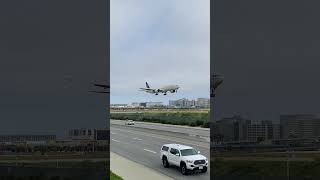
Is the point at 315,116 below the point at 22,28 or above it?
below

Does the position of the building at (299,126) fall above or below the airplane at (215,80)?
below

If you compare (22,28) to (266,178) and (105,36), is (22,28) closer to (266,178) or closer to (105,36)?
(105,36)

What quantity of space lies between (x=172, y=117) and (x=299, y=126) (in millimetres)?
26850

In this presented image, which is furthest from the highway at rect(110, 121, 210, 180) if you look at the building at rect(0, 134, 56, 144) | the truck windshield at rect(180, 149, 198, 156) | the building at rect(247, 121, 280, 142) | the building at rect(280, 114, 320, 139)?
the building at rect(0, 134, 56, 144)

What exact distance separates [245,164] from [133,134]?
70.3 feet

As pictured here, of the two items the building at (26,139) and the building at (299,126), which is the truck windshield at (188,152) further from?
the building at (26,139)

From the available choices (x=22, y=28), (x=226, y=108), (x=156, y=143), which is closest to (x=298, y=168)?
(x=226, y=108)

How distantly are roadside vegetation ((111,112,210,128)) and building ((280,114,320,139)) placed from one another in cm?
1594

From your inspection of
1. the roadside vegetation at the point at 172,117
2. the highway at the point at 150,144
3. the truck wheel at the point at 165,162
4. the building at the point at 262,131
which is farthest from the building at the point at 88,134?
the roadside vegetation at the point at 172,117

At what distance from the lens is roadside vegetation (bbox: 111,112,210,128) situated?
3341 cm

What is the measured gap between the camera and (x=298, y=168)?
14.3m

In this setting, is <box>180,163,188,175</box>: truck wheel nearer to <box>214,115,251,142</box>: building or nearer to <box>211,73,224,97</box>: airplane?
<box>214,115,251,142</box>: building

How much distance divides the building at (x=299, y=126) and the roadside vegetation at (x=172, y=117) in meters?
15.9

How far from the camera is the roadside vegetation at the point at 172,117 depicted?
110 feet
